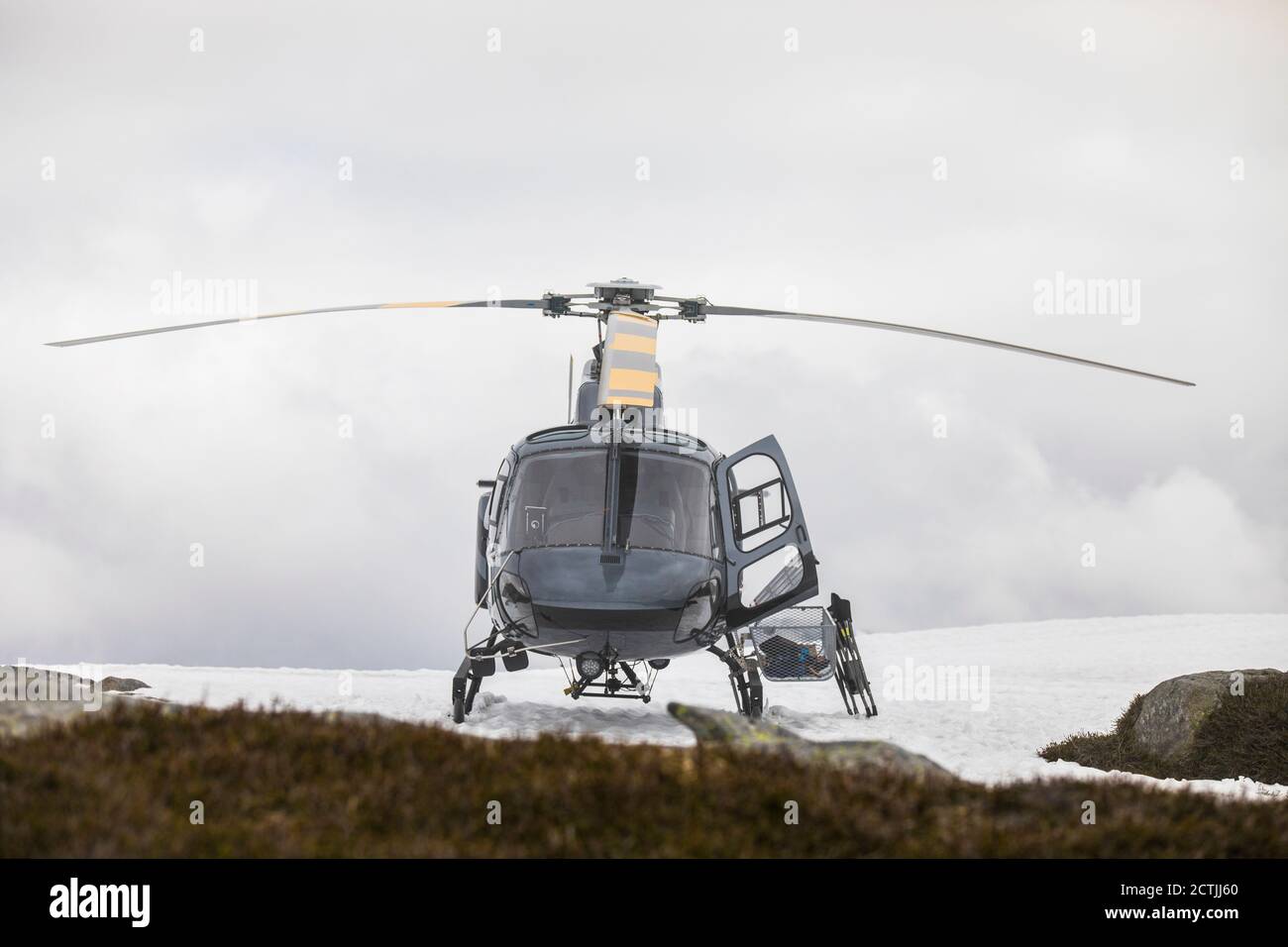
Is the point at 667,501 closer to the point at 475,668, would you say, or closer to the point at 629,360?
the point at 629,360

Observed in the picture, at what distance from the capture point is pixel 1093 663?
30062 mm

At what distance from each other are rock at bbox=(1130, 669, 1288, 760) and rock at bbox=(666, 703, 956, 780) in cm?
710

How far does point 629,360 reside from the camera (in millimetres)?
11055

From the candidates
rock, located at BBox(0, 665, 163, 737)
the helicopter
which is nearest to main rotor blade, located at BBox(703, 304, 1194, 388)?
the helicopter

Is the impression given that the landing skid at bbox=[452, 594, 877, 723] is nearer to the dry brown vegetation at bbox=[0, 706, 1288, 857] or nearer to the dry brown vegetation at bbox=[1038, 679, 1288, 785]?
the dry brown vegetation at bbox=[1038, 679, 1288, 785]

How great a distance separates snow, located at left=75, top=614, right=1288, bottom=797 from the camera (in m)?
13.2

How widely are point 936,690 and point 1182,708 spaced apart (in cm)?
1237

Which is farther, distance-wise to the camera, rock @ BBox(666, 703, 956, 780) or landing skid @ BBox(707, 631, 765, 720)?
landing skid @ BBox(707, 631, 765, 720)

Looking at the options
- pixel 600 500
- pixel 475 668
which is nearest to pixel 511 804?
pixel 600 500

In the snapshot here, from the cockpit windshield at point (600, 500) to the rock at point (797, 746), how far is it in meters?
4.35
